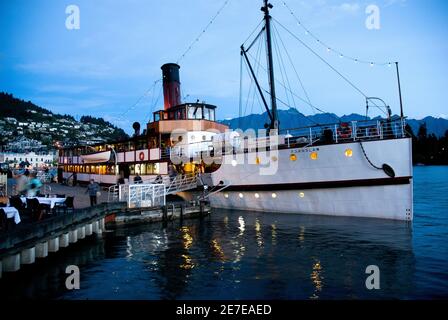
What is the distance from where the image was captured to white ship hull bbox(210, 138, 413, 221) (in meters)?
16.6

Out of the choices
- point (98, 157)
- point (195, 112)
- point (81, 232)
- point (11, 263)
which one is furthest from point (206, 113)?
point (11, 263)

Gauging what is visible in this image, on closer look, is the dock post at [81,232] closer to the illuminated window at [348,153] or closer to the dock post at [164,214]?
the dock post at [164,214]

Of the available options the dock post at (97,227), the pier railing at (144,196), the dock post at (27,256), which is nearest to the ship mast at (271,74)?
the pier railing at (144,196)

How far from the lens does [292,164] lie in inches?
746

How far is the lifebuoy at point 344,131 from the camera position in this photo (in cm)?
1767

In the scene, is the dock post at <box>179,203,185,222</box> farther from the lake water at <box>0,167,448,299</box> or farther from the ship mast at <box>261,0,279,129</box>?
the ship mast at <box>261,0,279,129</box>

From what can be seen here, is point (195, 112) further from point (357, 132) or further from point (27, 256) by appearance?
point (27, 256)

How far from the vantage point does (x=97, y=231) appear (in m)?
15.9

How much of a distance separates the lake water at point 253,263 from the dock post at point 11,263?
27cm

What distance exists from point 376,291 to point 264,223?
971cm

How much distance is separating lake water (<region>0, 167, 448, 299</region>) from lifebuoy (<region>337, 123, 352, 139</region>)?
15.0 feet

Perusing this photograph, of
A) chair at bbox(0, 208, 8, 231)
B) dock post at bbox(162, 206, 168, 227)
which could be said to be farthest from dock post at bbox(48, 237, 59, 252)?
dock post at bbox(162, 206, 168, 227)

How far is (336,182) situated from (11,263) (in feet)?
48.9
